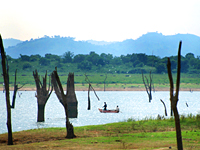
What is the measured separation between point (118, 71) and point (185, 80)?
2894cm

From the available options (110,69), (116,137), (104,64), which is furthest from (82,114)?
(104,64)

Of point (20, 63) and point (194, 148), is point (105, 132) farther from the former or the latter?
point (20, 63)

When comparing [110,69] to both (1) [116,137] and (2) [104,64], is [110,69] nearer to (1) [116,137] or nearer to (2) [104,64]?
(2) [104,64]

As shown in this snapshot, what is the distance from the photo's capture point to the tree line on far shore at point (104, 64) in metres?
152

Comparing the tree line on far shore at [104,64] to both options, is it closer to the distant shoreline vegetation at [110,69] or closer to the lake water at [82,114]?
the distant shoreline vegetation at [110,69]

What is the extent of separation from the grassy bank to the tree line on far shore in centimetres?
11986

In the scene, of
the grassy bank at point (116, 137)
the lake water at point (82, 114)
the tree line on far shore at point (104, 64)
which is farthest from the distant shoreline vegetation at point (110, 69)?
the grassy bank at point (116, 137)

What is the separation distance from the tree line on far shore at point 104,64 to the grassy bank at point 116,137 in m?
120

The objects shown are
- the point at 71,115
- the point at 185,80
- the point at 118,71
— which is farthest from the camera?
the point at 118,71

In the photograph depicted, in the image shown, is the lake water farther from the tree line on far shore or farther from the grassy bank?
the tree line on far shore

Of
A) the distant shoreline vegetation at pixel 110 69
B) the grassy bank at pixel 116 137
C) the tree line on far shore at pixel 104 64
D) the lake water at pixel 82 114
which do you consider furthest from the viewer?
the tree line on far shore at pixel 104 64

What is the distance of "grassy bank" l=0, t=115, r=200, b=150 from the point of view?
17.6 meters

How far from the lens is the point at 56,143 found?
18.7 meters

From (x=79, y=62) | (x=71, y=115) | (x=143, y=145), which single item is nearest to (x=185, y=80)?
(x=79, y=62)
